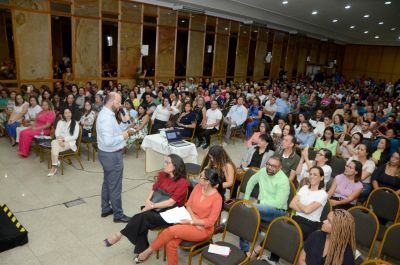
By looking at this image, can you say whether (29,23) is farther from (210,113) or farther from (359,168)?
(359,168)

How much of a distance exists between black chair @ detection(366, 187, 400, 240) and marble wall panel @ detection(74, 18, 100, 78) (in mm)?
9515

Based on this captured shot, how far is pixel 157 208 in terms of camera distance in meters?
3.57

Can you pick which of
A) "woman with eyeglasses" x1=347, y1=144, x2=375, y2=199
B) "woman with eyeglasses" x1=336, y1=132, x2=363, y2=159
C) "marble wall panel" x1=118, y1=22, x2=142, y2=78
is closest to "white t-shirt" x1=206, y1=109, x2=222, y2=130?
"woman with eyeglasses" x1=336, y1=132, x2=363, y2=159

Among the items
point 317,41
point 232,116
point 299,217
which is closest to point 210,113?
point 232,116

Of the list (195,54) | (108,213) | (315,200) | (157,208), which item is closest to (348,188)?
(315,200)

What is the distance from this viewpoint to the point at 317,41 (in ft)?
78.5

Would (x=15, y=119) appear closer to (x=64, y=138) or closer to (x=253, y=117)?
(x=64, y=138)

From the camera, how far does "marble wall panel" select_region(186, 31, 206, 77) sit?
46.2ft

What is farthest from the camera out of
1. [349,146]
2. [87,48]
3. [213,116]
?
[87,48]

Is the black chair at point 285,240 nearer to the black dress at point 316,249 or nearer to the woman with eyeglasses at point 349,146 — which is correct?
the black dress at point 316,249

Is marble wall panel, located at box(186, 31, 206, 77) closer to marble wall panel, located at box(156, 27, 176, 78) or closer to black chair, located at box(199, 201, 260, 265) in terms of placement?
marble wall panel, located at box(156, 27, 176, 78)

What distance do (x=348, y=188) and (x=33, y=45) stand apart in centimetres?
942

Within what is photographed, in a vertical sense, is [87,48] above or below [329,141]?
above

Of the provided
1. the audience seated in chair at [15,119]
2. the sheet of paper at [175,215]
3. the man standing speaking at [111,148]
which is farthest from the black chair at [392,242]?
the audience seated in chair at [15,119]
